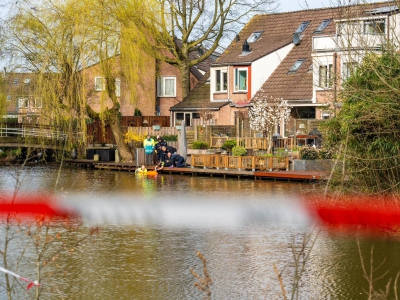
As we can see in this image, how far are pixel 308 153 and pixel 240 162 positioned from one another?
3.71m

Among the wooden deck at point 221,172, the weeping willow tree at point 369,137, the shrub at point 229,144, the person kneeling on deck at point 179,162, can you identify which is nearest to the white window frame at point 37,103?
the wooden deck at point 221,172

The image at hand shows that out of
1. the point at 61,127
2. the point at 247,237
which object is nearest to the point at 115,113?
the point at 61,127

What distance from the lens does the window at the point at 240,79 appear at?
5878cm

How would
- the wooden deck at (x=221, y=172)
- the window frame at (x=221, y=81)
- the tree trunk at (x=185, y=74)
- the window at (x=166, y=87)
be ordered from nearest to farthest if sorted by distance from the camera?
the wooden deck at (x=221, y=172) → the window frame at (x=221, y=81) → the tree trunk at (x=185, y=74) → the window at (x=166, y=87)

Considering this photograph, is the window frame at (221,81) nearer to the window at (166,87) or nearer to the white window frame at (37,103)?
the window at (166,87)

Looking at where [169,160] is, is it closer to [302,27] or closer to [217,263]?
[302,27]

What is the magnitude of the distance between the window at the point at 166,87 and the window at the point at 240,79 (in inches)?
485

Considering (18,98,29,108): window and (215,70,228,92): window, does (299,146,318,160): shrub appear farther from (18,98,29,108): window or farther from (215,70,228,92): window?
(215,70,228,92): window

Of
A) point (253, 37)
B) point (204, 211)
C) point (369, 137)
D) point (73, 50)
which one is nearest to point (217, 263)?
point (369, 137)

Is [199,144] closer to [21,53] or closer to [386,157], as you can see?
[21,53]

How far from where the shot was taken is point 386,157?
2039cm

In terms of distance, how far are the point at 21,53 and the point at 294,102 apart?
16.5 meters

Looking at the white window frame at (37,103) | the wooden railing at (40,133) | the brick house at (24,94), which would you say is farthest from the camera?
the wooden railing at (40,133)

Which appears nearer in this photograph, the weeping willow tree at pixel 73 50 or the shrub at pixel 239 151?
the shrub at pixel 239 151
